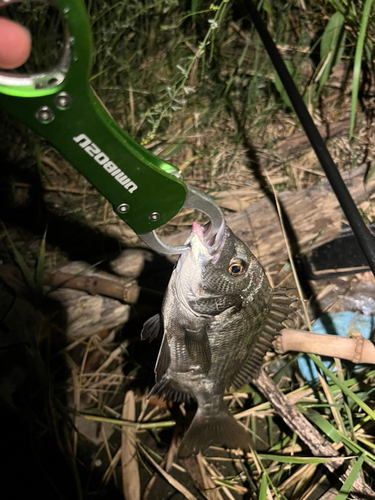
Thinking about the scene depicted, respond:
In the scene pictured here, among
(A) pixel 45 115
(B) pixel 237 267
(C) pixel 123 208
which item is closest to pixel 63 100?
(A) pixel 45 115

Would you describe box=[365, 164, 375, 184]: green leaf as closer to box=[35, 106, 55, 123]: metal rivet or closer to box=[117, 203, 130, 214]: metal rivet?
box=[117, 203, 130, 214]: metal rivet

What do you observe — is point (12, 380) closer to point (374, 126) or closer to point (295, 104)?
point (295, 104)

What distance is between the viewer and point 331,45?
324 cm

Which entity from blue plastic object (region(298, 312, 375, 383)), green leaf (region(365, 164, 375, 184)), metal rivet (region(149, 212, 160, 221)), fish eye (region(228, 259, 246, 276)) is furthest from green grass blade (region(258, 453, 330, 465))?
green leaf (region(365, 164, 375, 184))

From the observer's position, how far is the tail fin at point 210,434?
1990 millimetres

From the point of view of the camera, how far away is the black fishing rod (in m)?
1.71

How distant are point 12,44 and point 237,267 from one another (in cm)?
112

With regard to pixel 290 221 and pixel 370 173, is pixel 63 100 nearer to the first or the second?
pixel 290 221

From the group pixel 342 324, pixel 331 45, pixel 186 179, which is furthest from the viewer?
pixel 186 179

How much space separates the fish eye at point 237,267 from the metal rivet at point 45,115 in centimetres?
92

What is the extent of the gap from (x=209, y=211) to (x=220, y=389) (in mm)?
1074

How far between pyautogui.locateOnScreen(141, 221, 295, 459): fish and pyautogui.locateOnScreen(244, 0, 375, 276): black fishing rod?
42 centimetres

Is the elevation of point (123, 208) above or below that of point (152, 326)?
above

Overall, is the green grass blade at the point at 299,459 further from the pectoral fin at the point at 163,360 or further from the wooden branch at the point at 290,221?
the wooden branch at the point at 290,221
